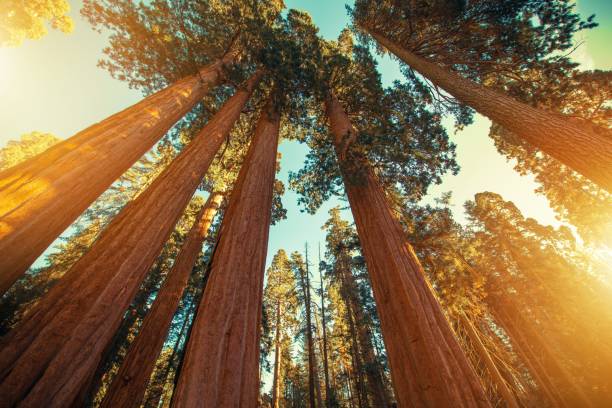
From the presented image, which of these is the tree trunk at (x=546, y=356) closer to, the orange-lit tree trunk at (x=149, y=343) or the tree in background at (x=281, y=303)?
the tree in background at (x=281, y=303)

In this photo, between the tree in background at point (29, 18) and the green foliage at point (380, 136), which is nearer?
the green foliage at point (380, 136)

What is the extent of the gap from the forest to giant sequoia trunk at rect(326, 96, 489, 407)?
16 mm

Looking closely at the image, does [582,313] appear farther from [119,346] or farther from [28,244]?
[119,346]

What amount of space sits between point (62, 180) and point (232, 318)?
1761 mm

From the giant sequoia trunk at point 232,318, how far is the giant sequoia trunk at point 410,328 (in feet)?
3.74

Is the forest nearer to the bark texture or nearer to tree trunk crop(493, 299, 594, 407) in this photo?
tree trunk crop(493, 299, 594, 407)

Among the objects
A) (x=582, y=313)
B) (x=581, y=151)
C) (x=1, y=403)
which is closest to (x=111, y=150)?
(x=1, y=403)

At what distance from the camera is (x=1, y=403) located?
3.84ft

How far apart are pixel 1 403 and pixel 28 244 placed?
89 cm

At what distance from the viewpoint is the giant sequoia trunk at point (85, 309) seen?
52.1 inches

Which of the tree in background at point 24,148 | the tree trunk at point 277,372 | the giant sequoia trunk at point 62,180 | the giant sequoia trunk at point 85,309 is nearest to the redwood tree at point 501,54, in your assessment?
the giant sequoia trunk at point 85,309

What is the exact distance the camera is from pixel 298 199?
6.50 meters

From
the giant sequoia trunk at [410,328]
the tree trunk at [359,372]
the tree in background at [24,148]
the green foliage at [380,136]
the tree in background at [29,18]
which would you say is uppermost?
the tree in background at [29,18]

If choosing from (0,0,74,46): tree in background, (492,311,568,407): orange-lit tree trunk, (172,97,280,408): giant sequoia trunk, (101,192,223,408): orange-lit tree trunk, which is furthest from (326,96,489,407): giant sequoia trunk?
(0,0,74,46): tree in background
